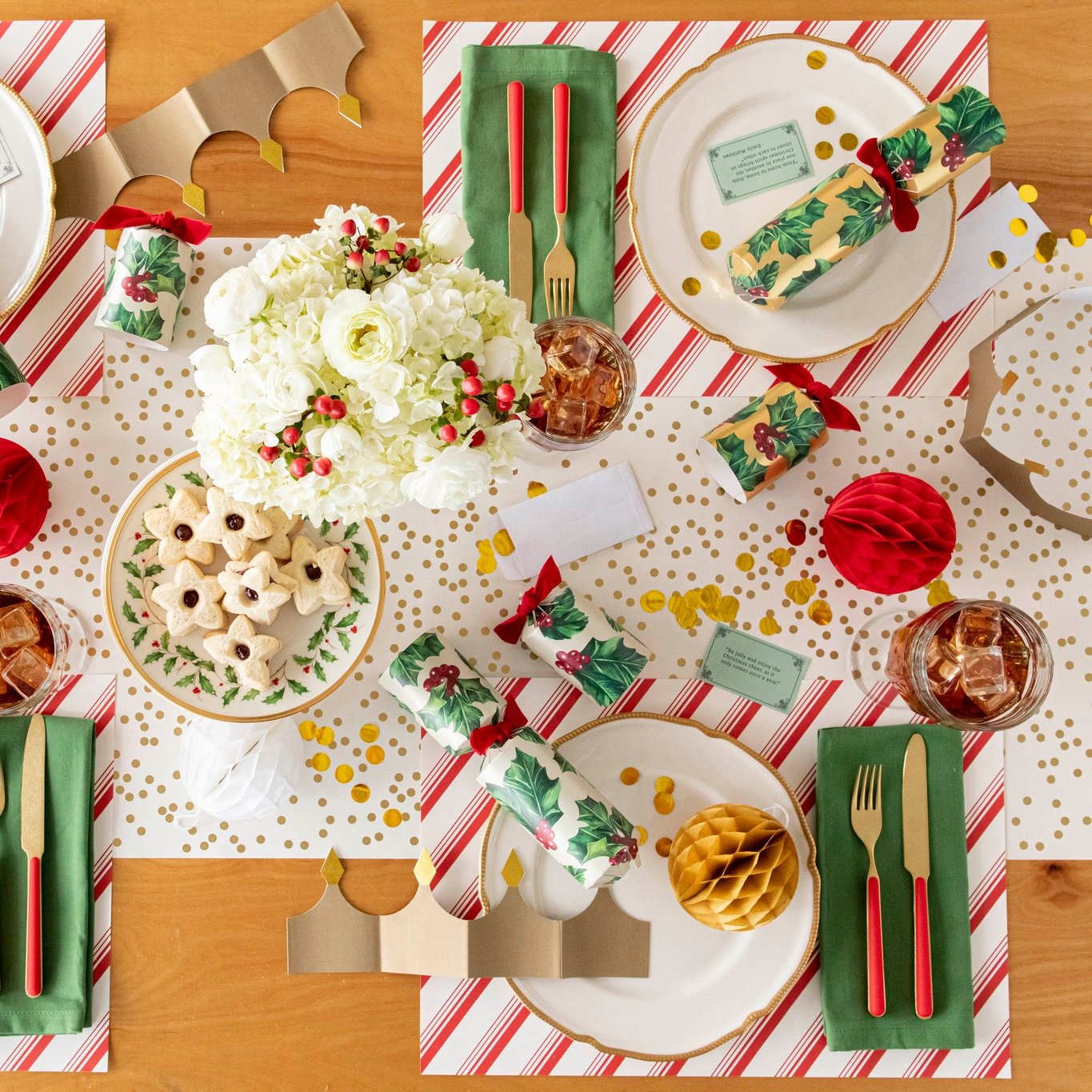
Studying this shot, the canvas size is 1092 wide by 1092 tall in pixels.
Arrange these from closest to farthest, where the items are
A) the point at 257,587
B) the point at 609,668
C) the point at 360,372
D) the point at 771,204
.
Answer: the point at 360,372, the point at 257,587, the point at 609,668, the point at 771,204

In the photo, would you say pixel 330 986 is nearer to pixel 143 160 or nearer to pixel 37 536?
pixel 37 536

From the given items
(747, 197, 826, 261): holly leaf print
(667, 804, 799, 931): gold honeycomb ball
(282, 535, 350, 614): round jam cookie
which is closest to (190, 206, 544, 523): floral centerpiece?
(282, 535, 350, 614): round jam cookie

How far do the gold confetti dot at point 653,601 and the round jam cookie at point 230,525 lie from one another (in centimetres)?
51

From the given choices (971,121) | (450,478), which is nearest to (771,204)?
(971,121)


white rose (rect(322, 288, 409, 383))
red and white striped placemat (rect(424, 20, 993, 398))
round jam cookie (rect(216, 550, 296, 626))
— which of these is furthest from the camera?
red and white striped placemat (rect(424, 20, 993, 398))

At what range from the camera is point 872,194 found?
1.16 metres

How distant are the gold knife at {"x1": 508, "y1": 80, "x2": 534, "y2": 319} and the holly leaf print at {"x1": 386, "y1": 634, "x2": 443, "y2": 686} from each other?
0.46 m

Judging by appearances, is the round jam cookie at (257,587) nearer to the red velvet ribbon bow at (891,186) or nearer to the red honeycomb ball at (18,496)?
the red honeycomb ball at (18,496)

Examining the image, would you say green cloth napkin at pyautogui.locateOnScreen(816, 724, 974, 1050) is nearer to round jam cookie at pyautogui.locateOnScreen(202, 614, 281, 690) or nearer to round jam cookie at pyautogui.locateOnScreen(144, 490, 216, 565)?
round jam cookie at pyautogui.locateOnScreen(202, 614, 281, 690)

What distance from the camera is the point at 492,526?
1.29 m

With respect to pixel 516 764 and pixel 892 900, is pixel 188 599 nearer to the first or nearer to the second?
pixel 516 764

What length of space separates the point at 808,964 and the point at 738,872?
10.3 inches

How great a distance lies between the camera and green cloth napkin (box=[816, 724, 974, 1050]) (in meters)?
1.24

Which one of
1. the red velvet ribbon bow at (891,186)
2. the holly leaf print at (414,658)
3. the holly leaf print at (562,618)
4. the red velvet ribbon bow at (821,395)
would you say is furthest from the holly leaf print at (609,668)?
the red velvet ribbon bow at (891,186)
